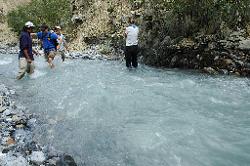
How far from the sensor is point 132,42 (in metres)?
14.3

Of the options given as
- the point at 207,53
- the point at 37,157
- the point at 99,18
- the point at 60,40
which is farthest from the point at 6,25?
the point at 37,157

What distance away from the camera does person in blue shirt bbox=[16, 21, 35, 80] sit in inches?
479

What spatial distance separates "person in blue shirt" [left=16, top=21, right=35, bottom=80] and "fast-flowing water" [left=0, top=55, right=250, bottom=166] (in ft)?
1.63

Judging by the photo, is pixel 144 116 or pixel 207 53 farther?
pixel 207 53

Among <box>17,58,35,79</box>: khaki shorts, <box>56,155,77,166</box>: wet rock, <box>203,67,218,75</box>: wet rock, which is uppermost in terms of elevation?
<box>17,58,35,79</box>: khaki shorts

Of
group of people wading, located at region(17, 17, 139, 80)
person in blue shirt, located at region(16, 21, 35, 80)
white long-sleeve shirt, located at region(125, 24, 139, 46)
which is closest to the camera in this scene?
person in blue shirt, located at region(16, 21, 35, 80)

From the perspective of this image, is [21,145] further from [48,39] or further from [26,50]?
[48,39]

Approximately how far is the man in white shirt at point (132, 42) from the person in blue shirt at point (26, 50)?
374cm

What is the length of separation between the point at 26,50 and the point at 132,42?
4145 mm

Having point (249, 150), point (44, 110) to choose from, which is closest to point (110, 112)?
point (44, 110)

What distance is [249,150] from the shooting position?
6688 millimetres

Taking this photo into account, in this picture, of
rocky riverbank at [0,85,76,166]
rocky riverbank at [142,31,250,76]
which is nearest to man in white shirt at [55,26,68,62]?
rocky riverbank at [142,31,250,76]

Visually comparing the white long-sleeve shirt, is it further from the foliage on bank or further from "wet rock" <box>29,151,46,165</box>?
"wet rock" <box>29,151,46,165</box>

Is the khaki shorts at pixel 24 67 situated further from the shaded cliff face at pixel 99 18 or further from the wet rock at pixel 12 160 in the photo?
the shaded cliff face at pixel 99 18
